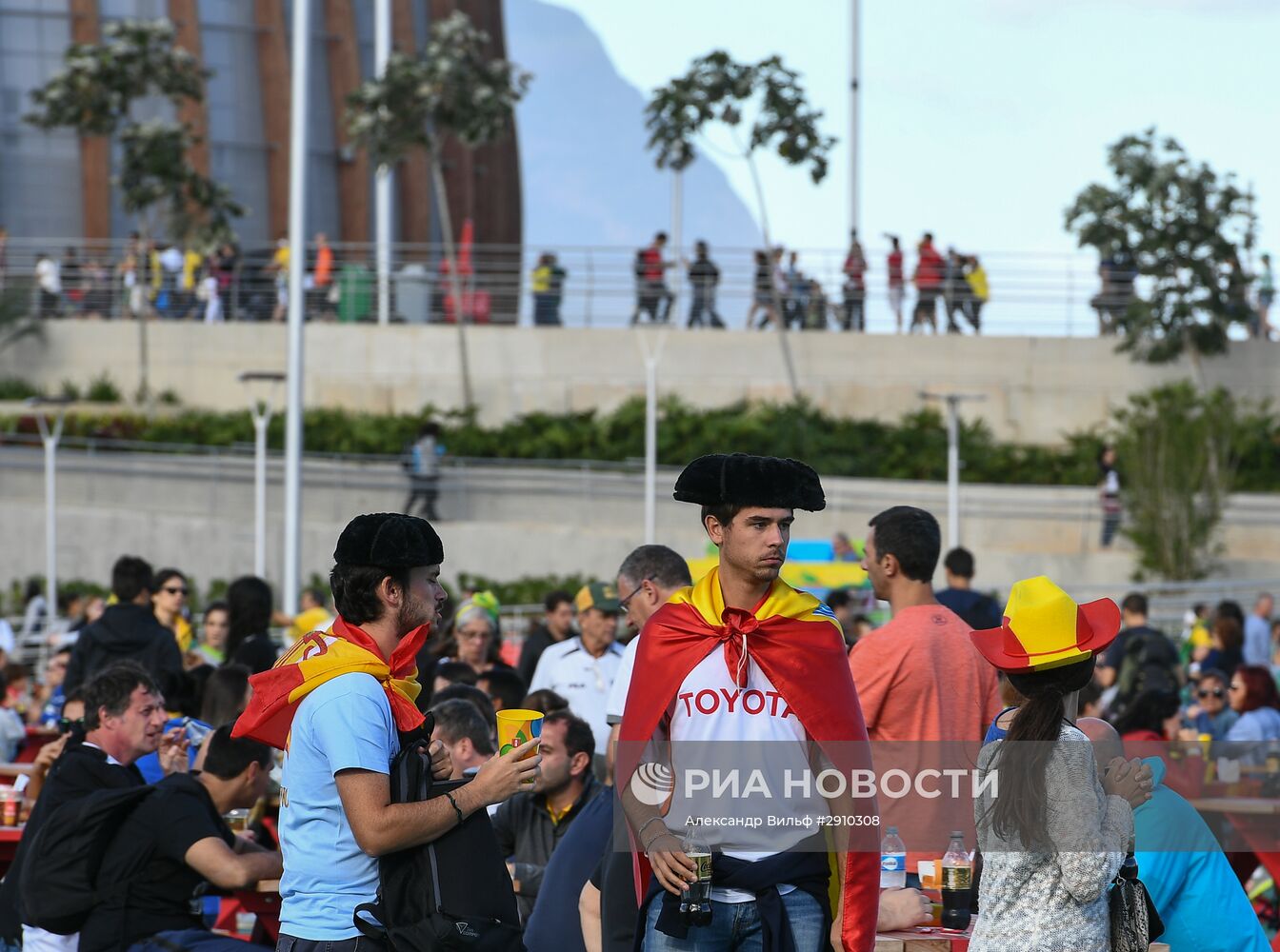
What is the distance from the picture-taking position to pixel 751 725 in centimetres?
466

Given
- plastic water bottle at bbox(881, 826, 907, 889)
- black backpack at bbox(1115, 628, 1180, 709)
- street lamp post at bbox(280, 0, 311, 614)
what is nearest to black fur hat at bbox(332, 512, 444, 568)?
plastic water bottle at bbox(881, 826, 907, 889)

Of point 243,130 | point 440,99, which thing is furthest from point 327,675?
point 243,130

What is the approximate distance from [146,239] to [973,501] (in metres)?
17.7

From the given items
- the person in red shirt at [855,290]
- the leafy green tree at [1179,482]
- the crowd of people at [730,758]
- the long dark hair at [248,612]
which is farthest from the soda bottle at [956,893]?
the person in red shirt at [855,290]

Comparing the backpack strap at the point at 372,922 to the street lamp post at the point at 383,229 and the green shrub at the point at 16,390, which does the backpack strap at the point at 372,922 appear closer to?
the street lamp post at the point at 383,229

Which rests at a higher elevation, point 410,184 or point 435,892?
point 410,184

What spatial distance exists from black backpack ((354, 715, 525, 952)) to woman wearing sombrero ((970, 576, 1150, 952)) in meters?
1.18

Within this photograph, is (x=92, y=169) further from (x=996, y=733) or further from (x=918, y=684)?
(x=996, y=733)

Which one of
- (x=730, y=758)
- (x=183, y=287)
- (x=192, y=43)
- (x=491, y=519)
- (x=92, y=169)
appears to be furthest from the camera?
(x=192, y=43)

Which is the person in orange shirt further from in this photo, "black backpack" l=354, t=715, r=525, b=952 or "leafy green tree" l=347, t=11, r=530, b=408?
"leafy green tree" l=347, t=11, r=530, b=408

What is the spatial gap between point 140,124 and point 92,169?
13.2m

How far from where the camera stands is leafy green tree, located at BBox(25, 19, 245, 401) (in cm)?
3453

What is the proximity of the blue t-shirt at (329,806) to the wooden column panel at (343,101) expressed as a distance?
46.8m

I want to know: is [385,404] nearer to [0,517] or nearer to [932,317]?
[0,517]
